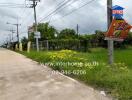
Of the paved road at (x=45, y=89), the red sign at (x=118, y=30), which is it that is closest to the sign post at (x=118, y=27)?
the red sign at (x=118, y=30)

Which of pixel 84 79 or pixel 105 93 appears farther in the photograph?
pixel 84 79

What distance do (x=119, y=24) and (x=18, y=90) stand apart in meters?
6.05

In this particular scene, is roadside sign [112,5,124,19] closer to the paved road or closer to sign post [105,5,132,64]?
sign post [105,5,132,64]

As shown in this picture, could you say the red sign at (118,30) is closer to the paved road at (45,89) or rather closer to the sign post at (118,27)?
the sign post at (118,27)

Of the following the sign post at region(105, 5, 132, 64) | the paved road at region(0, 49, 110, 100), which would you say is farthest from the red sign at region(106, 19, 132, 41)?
the paved road at region(0, 49, 110, 100)

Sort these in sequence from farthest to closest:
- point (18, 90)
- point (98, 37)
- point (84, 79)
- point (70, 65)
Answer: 1. point (98, 37)
2. point (70, 65)
3. point (84, 79)
4. point (18, 90)

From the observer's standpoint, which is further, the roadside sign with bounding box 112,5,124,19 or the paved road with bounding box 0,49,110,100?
the roadside sign with bounding box 112,5,124,19

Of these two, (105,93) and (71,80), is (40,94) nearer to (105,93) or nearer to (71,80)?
(105,93)

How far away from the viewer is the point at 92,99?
386 inches

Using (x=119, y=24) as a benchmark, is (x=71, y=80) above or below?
below

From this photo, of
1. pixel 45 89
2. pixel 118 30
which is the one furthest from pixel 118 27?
pixel 45 89

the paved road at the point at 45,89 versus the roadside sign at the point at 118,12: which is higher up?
the roadside sign at the point at 118,12

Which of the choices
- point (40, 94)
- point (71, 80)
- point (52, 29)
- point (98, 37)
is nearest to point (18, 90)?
point (40, 94)

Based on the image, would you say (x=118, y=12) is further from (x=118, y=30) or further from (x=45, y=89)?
(x=45, y=89)
